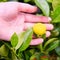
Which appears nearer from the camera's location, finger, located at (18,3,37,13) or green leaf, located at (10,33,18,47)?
green leaf, located at (10,33,18,47)

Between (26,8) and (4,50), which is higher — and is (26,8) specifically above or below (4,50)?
above

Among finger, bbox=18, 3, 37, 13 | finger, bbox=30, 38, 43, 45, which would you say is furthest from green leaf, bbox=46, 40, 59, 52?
finger, bbox=18, 3, 37, 13

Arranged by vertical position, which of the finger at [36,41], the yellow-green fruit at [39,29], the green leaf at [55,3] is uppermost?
the green leaf at [55,3]

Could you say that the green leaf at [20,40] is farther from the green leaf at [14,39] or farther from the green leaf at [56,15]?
the green leaf at [56,15]

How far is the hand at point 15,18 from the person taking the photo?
67cm

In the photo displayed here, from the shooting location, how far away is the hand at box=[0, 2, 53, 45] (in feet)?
2.21

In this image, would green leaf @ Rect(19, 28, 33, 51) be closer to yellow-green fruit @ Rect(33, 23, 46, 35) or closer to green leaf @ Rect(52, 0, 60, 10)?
yellow-green fruit @ Rect(33, 23, 46, 35)

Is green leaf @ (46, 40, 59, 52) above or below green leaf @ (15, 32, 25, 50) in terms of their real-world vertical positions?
below

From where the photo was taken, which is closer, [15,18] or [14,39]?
[14,39]

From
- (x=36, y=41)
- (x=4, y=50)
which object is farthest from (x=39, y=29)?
(x=4, y=50)

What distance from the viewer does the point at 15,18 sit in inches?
27.6

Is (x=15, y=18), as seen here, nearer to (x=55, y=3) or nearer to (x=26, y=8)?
(x=26, y=8)

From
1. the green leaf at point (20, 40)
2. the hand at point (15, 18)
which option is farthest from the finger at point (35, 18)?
the green leaf at point (20, 40)

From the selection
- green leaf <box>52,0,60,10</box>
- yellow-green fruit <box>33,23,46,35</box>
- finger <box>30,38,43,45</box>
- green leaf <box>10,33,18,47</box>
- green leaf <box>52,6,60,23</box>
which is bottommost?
finger <box>30,38,43,45</box>
